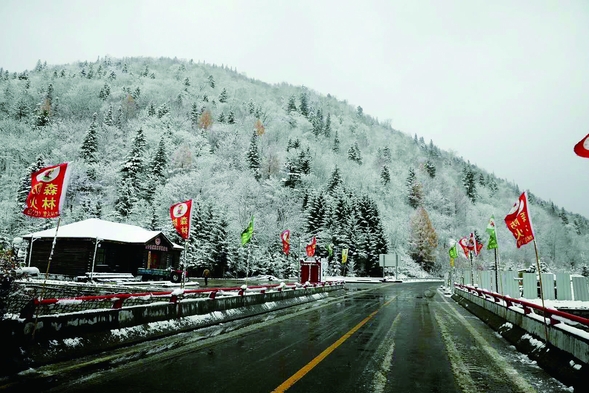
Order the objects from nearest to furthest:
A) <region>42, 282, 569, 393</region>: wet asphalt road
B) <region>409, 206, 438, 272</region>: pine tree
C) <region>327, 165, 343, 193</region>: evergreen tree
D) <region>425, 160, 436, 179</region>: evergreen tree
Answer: <region>42, 282, 569, 393</region>: wet asphalt road < <region>327, 165, 343, 193</region>: evergreen tree < <region>409, 206, 438, 272</region>: pine tree < <region>425, 160, 436, 179</region>: evergreen tree

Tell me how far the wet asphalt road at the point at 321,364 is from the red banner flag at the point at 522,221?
2669 millimetres

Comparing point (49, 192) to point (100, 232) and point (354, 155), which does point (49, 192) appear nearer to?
point (100, 232)

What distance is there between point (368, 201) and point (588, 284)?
164 feet

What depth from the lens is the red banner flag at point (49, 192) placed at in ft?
25.7

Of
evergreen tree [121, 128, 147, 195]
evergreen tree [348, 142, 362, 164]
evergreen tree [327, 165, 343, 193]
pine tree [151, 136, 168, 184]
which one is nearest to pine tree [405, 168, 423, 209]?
evergreen tree [348, 142, 362, 164]

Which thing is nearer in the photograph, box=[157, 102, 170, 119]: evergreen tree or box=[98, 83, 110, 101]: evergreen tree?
box=[157, 102, 170, 119]: evergreen tree

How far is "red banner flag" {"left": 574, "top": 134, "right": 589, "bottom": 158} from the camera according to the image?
598 centimetres

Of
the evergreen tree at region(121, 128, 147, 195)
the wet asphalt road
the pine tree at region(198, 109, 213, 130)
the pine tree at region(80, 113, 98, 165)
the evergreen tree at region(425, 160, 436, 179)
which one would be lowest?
the wet asphalt road

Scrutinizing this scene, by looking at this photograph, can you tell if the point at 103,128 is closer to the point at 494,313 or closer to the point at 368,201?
the point at 368,201

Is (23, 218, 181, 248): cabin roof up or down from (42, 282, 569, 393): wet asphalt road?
up

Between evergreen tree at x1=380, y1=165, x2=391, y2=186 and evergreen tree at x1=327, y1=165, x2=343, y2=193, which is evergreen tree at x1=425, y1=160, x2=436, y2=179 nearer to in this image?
evergreen tree at x1=380, y1=165, x2=391, y2=186

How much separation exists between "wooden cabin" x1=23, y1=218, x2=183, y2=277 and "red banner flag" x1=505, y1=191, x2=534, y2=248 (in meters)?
36.0

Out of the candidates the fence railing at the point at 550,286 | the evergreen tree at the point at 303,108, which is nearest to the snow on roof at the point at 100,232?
the fence railing at the point at 550,286

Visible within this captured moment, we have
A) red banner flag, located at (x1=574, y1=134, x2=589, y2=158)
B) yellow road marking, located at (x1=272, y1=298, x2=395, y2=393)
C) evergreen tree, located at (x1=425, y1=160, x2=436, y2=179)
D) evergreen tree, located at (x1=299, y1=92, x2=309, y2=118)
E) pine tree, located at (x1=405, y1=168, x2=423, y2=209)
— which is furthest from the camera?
evergreen tree, located at (x1=299, y1=92, x2=309, y2=118)
